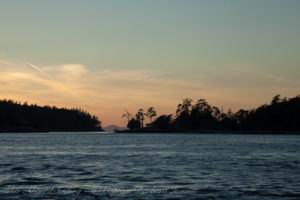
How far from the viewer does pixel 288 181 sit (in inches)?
1147

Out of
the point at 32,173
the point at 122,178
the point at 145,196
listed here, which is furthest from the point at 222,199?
the point at 32,173

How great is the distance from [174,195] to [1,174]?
17405 millimetres

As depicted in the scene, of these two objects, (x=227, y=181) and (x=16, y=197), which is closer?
(x=16, y=197)

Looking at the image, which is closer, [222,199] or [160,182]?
[222,199]

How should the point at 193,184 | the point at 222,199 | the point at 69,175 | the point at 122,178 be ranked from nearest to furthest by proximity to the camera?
the point at 222,199 → the point at 193,184 → the point at 122,178 → the point at 69,175

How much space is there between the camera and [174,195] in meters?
23.0

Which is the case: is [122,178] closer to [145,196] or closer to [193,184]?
[193,184]

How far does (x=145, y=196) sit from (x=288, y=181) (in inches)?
501

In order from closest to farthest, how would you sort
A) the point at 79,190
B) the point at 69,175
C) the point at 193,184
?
the point at 79,190 < the point at 193,184 < the point at 69,175

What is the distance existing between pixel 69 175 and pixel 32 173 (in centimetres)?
365

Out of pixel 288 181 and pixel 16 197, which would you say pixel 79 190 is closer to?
pixel 16 197

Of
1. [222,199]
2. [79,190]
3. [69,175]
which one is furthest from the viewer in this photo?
[69,175]

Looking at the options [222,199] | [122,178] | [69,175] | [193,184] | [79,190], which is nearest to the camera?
[222,199]

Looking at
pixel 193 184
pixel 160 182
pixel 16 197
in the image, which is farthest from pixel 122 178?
pixel 16 197
